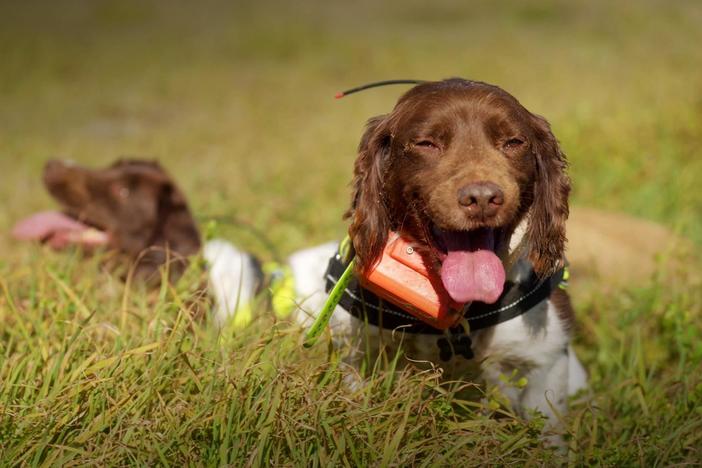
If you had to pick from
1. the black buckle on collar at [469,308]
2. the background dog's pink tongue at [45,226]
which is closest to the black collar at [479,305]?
the black buckle on collar at [469,308]

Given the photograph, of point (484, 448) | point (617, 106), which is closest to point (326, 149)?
point (617, 106)

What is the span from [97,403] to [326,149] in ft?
19.7

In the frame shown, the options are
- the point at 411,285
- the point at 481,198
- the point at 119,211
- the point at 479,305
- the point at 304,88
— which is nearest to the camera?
the point at 481,198

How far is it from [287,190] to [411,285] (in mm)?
4353

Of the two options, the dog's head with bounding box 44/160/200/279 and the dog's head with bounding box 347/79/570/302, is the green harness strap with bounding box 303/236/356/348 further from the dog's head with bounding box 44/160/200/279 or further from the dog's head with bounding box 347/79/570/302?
the dog's head with bounding box 44/160/200/279

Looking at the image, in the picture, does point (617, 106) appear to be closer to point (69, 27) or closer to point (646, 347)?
point (646, 347)

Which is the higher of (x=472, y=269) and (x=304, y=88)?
(x=472, y=269)

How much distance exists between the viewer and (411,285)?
95.0 inches

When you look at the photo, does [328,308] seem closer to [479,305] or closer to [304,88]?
[479,305]

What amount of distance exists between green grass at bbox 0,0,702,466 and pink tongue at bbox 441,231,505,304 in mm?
316

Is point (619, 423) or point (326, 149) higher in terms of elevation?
point (619, 423)

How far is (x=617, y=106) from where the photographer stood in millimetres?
8297

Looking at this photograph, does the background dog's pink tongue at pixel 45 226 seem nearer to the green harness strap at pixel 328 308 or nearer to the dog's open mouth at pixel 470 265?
the green harness strap at pixel 328 308

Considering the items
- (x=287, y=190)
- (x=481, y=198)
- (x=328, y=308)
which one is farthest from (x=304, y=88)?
(x=481, y=198)
